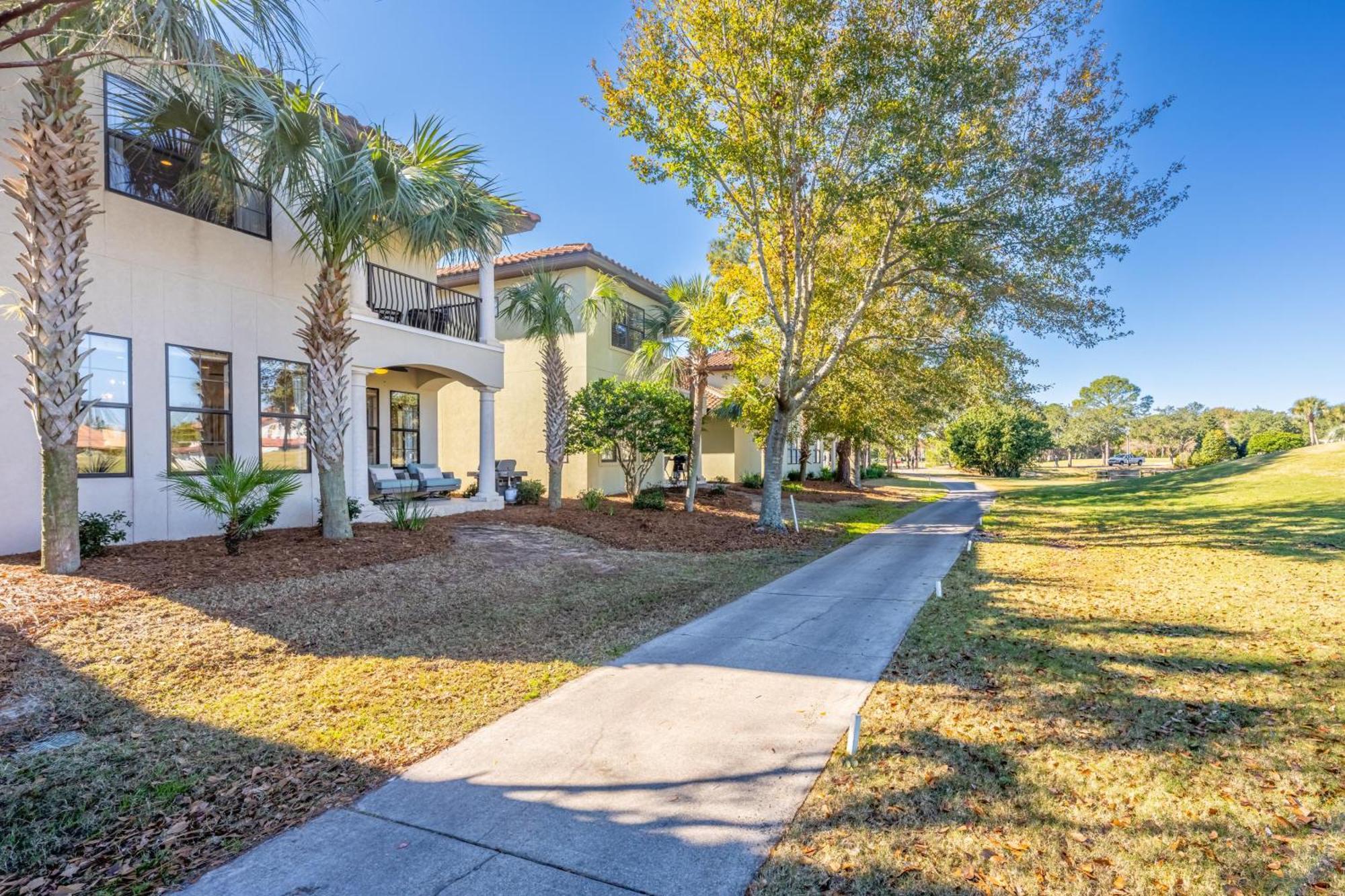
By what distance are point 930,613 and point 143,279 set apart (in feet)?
38.9

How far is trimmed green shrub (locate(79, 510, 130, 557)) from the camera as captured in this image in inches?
293

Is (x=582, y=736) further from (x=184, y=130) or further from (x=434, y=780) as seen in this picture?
(x=184, y=130)

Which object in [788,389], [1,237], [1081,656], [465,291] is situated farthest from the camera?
[465,291]

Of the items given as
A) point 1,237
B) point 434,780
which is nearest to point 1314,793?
point 434,780

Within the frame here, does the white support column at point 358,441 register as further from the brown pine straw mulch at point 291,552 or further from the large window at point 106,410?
the large window at point 106,410

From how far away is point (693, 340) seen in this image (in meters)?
16.2

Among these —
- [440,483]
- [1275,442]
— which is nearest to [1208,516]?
[440,483]

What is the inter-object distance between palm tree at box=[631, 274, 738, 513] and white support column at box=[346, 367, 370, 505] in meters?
7.55

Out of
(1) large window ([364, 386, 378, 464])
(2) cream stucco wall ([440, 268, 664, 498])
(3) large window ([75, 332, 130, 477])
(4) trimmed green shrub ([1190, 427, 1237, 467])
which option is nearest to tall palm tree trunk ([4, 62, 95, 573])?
(3) large window ([75, 332, 130, 477])

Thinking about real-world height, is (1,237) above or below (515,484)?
above

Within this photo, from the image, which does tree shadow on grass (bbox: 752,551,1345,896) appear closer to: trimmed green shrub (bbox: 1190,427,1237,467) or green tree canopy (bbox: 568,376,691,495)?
green tree canopy (bbox: 568,376,691,495)

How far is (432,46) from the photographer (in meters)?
9.96

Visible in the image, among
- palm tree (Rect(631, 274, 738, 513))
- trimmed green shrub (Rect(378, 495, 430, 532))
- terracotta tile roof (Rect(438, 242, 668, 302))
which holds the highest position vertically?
terracotta tile roof (Rect(438, 242, 668, 302))

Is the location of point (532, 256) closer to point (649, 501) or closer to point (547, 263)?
point (547, 263)
